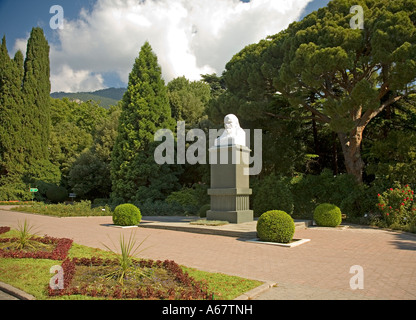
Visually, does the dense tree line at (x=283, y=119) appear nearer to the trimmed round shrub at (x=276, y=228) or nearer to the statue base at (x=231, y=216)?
the statue base at (x=231, y=216)

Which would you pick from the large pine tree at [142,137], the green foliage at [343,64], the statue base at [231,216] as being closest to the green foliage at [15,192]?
the large pine tree at [142,137]

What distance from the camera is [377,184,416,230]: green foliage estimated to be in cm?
1276


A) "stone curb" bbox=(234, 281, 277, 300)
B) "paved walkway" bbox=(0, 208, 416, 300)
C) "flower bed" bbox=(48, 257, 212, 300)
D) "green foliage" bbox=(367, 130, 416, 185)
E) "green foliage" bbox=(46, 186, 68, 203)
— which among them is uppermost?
"green foliage" bbox=(367, 130, 416, 185)

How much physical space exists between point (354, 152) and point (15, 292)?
49.4 ft

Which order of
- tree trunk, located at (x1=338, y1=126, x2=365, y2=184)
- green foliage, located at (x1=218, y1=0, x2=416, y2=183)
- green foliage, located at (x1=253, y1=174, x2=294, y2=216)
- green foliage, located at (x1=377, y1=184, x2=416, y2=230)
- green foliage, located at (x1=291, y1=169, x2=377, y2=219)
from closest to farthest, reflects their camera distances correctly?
1. green foliage, located at (x1=377, y1=184, x2=416, y2=230)
2. green foliage, located at (x1=218, y1=0, x2=416, y2=183)
3. green foliage, located at (x1=291, y1=169, x2=377, y2=219)
4. tree trunk, located at (x1=338, y1=126, x2=365, y2=184)
5. green foliage, located at (x1=253, y1=174, x2=294, y2=216)

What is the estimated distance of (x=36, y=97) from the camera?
31.5 meters

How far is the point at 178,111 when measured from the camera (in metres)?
28.7

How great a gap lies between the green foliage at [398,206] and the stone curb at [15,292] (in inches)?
497

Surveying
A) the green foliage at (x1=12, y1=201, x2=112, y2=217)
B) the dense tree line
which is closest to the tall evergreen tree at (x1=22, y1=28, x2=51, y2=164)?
the dense tree line

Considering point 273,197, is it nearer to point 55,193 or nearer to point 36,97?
point 55,193

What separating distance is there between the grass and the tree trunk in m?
12.3

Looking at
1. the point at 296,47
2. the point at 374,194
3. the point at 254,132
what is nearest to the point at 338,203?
the point at 374,194

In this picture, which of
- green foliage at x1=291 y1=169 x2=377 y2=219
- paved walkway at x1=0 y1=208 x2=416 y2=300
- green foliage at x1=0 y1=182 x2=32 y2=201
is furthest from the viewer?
green foliage at x1=0 y1=182 x2=32 y2=201

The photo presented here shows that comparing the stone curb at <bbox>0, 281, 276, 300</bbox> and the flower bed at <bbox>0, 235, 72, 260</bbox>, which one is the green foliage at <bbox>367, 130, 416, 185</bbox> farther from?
the flower bed at <bbox>0, 235, 72, 260</bbox>
